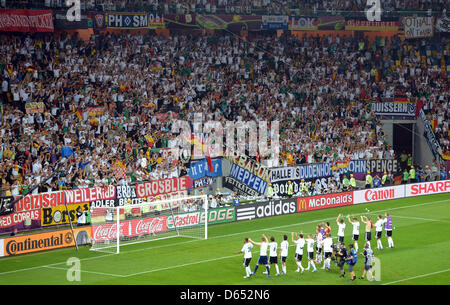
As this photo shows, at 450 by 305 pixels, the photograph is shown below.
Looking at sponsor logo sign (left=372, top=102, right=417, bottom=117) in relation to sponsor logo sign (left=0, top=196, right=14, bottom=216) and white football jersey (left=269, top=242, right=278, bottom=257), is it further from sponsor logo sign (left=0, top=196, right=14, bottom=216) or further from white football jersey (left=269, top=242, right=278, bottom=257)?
sponsor logo sign (left=0, top=196, right=14, bottom=216)

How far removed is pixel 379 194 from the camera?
46.3m

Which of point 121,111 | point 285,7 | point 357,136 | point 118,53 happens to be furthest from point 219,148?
point 285,7

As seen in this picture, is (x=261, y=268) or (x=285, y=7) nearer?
(x=261, y=268)

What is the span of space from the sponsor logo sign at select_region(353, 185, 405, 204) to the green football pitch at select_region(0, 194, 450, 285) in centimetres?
614

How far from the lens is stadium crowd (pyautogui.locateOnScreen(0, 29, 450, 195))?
38219 millimetres

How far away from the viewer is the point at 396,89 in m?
55.2

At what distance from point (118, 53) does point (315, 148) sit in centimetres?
1482

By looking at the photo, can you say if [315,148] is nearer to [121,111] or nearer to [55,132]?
[121,111]

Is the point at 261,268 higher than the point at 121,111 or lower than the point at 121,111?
lower

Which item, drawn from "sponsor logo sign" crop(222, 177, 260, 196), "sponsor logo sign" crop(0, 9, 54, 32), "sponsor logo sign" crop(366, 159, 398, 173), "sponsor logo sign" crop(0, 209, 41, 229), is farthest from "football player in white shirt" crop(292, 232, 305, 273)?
"sponsor logo sign" crop(0, 9, 54, 32)

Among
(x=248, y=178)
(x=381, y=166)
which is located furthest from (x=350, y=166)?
(x=248, y=178)

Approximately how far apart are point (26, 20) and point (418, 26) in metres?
32.7

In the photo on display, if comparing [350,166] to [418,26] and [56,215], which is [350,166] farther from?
[56,215]

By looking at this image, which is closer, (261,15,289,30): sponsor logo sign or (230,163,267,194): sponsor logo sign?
(230,163,267,194): sponsor logo sign
